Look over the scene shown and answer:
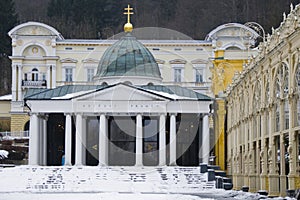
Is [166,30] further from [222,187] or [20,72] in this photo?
[222,187]

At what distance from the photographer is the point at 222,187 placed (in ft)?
162

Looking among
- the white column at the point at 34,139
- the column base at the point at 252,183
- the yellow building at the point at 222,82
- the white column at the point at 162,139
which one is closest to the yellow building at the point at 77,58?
the yellow building at the point at 222,82

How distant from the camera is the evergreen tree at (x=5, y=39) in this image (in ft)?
384

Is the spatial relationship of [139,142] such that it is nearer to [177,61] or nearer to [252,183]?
[252,183]

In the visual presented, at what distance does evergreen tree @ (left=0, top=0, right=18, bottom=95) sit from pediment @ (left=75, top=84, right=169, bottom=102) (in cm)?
5393

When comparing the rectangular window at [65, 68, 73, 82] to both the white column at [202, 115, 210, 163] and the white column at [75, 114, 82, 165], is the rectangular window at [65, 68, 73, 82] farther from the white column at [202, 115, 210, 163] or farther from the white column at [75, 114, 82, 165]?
the white column at [202, 115, 210, 163]

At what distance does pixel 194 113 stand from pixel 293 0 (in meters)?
33.7

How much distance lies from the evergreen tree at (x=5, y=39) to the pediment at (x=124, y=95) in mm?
53929

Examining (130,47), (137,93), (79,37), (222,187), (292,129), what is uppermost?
(79,37)

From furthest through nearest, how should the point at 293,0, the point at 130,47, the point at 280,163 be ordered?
the point at 293,0 < the point at 130,47 < the point at 280,163

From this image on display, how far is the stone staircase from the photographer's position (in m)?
52.4

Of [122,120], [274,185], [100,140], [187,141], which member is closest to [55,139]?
[122,120]

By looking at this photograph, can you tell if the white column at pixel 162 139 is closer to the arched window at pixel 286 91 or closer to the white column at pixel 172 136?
the white column at pixel 172 136

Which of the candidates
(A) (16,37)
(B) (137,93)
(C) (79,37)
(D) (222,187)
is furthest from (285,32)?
(C) (79,37)
